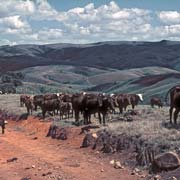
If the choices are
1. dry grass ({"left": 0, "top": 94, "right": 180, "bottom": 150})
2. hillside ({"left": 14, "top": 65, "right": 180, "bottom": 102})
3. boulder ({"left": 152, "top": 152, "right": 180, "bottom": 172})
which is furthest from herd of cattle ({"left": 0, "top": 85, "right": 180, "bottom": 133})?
hillside ({"left": 14, "top": 65, "right": 180, "bottom": 102})

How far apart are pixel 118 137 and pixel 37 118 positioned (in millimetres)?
14906

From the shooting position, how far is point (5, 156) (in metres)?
24.2

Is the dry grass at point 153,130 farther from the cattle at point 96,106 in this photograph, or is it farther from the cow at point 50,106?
the cow at point 50,106

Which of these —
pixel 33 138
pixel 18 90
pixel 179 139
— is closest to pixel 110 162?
pixel 179 139

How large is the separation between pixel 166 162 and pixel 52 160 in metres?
6.47

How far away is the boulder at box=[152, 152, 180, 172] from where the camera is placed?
17.9m

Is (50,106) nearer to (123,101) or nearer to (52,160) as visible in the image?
(123,101)

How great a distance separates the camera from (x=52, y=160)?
22203mm

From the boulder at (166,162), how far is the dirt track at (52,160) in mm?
946

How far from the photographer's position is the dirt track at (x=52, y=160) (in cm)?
1914

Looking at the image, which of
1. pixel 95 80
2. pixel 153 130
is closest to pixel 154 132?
pixel 153 130

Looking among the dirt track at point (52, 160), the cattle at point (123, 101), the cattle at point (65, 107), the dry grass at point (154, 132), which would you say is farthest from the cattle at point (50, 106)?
the dry grass at point (154, 132)

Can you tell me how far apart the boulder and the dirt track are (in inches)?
37.2

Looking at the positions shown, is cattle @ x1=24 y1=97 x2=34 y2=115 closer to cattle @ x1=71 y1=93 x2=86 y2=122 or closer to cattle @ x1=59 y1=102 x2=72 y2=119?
cattle @ x1=59 y1=102 x2=72 y2=119
